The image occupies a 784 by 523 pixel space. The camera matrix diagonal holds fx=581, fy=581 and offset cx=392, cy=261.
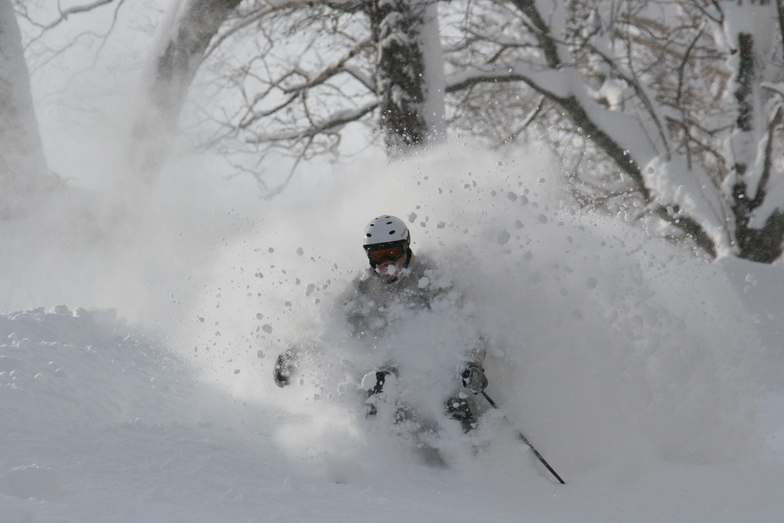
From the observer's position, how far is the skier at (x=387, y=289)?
4.12m

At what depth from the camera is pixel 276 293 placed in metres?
4.88

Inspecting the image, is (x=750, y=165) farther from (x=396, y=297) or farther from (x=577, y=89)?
(x=396, y=297)

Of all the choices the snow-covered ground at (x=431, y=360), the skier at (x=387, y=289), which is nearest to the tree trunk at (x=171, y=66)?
the snow-covered ground at (x=431, y=360)

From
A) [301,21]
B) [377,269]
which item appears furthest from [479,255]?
[301,21]

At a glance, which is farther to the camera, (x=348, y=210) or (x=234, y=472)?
(x=348, y=210)

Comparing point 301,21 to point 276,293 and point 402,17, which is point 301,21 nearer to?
point 402,17

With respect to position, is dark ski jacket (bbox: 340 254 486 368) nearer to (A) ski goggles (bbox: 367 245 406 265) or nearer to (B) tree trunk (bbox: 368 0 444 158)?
(A) ski goggles (bbox: 367 245 406 265)

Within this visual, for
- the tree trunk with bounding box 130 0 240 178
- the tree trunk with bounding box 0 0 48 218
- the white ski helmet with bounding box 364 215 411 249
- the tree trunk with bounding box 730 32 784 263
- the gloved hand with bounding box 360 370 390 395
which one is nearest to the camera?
the gloved hand with bounding box 360 370 390 395

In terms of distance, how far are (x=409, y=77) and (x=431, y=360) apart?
15.3 ft

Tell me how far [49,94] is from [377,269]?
38.8ft

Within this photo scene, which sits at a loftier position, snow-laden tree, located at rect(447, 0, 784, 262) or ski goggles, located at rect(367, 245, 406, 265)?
snow-laden tree, located at rect(447, 0, 784, 262)

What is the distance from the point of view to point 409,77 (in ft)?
24.6

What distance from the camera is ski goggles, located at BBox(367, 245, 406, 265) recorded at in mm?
4105

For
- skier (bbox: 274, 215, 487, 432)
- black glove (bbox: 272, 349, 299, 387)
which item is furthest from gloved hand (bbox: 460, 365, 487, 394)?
black glove (bbox: 272, 349, 299, 387)
